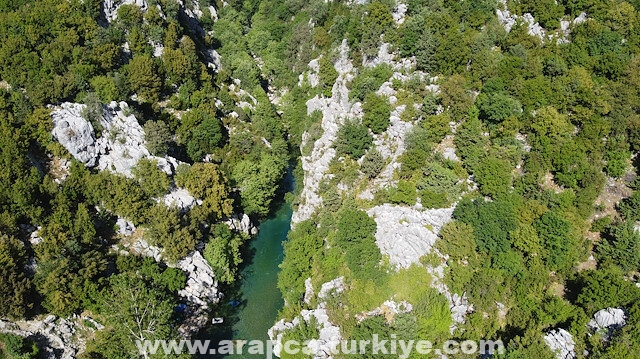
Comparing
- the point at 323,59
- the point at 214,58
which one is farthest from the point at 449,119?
the point at 214,58

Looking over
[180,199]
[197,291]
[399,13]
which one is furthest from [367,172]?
[399,13]

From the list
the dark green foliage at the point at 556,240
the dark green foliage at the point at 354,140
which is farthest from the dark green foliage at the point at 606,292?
the dark green foliage at the point at 354,140

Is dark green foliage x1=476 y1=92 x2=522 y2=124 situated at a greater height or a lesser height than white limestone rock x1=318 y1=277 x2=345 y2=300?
greater

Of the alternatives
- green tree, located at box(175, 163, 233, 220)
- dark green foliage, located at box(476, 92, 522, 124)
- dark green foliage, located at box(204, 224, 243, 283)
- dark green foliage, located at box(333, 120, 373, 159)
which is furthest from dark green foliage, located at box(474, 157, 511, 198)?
green tree, located at box(175, 163, 233, 220)

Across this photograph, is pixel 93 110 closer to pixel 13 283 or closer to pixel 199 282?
pixel 13 283

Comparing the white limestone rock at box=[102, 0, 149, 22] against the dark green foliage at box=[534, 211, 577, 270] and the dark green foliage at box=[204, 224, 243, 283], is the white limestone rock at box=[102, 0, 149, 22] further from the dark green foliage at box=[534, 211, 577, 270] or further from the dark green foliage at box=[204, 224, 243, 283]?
the dark green foliage at box=[534, 211, 577, 270]

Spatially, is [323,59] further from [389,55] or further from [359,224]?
[359,224]
